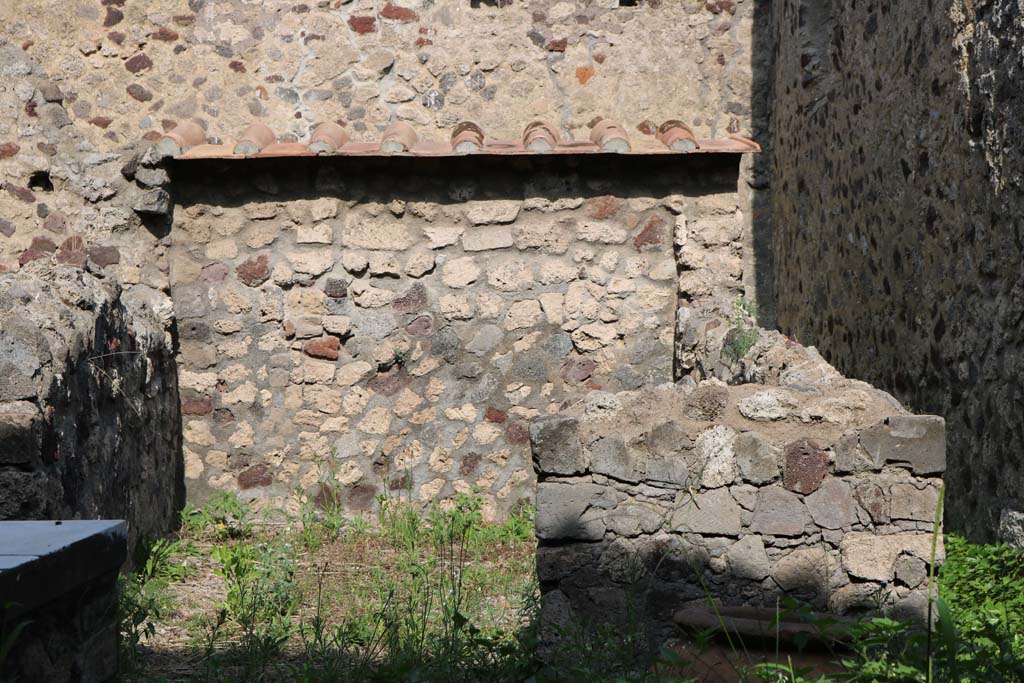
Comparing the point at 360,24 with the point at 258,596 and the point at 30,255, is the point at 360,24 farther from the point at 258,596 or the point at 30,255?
the point at 258,596

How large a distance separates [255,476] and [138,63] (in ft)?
13.3

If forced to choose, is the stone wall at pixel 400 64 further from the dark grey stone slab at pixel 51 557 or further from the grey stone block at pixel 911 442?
the dark grey stone slab at pixel 51 557

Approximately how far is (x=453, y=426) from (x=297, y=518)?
3.20 ft

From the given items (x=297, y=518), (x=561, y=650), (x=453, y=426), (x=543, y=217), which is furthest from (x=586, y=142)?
(x=561, y=650)

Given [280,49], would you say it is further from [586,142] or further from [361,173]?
[586,142]

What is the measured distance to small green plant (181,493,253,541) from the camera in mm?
5332

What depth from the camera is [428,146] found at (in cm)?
555

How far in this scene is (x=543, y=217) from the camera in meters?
5.64

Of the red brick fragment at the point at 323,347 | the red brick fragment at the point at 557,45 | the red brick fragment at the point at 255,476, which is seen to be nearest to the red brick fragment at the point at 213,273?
the red brick fragment at the point at 323,347

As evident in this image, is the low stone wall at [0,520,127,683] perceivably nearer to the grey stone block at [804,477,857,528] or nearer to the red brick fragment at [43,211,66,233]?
the grey stone block at [804,477,857,528]

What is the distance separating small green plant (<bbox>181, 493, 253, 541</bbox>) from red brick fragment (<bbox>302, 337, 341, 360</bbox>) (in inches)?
34.6

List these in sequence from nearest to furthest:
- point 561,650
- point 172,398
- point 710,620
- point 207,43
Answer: point 710,620 → point 561,650 → point 172,398 → point 207,43

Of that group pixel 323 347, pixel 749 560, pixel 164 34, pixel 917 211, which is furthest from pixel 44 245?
pixel 917 211

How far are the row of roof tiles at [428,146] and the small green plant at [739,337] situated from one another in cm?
96
